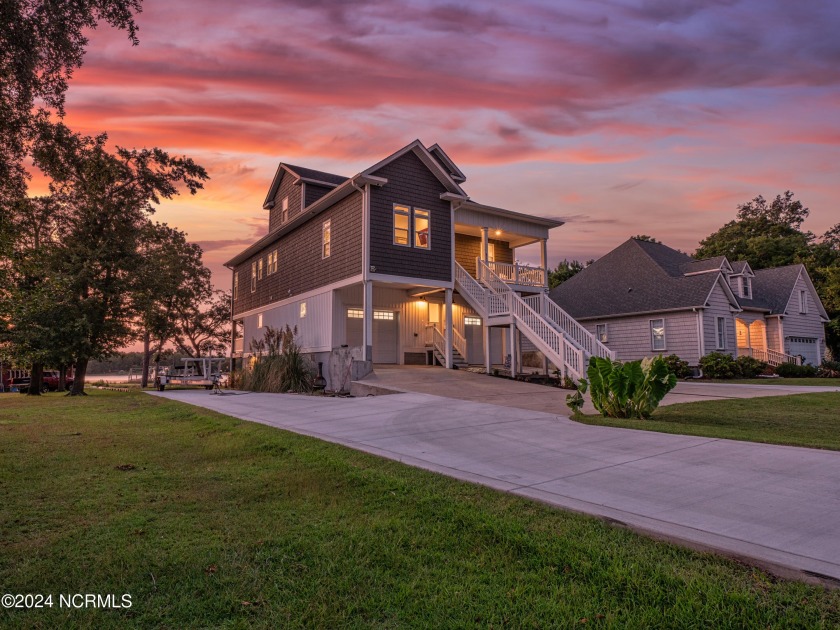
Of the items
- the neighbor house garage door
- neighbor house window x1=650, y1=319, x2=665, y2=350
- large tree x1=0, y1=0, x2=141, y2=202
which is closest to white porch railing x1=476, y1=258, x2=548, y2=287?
the neighbor house garage door

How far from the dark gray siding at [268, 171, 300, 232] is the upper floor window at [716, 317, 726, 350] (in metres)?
20.3

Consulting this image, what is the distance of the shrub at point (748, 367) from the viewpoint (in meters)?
22.5

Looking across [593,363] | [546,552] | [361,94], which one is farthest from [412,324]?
[546,552]

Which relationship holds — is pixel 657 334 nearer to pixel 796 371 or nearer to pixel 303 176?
pixel 796 371

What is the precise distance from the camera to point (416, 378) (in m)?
15.4

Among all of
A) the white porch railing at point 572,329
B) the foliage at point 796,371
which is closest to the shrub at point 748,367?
the foliage at point 796,371

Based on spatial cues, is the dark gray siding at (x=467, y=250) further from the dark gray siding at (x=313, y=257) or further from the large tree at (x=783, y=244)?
the large tree at (x=783, y=244)

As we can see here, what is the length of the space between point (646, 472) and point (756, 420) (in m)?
5.40

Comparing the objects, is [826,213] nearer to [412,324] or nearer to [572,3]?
[412,324]

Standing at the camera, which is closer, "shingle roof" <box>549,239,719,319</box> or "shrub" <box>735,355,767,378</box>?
"shrub" <box>735,355,767,378</box>

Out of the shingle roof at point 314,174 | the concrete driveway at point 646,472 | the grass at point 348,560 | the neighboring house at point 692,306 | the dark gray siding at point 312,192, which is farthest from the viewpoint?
the neighboring house at point 692,306

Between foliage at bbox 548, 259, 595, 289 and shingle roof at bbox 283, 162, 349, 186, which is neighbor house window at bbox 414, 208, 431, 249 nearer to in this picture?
shingle roof at bbox 283, 162, 349, 186

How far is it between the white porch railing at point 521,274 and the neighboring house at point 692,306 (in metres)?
7.42

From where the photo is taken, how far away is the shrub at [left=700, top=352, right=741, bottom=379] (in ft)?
72.4
